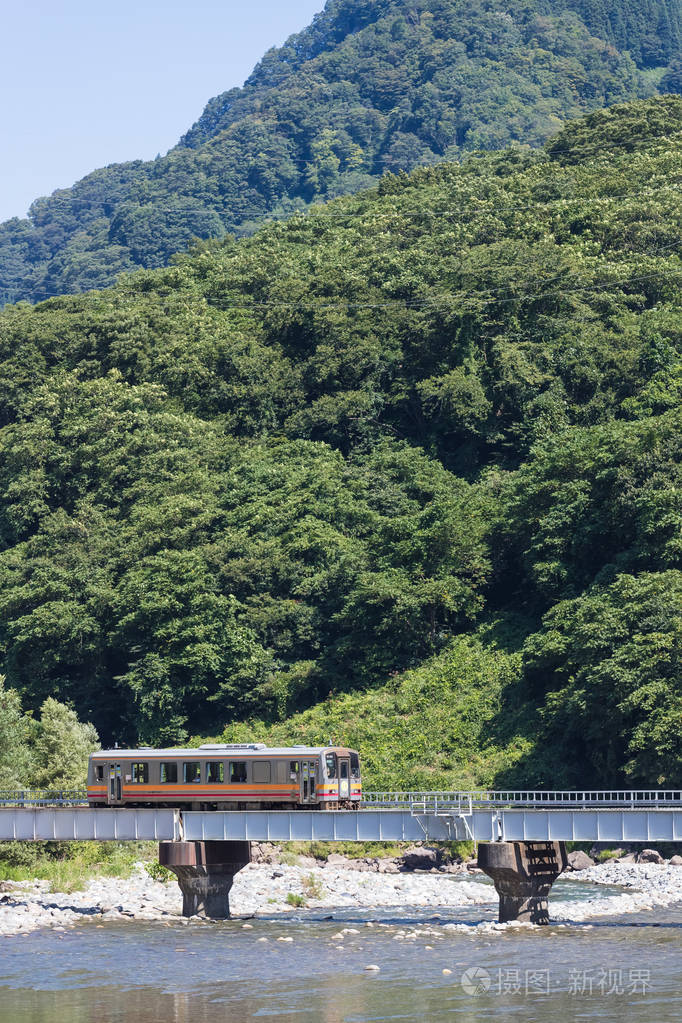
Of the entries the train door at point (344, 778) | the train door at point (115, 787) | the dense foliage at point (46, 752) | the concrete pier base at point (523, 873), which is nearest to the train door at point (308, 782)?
the train door at point (344, 778)

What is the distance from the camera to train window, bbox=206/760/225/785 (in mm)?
54750

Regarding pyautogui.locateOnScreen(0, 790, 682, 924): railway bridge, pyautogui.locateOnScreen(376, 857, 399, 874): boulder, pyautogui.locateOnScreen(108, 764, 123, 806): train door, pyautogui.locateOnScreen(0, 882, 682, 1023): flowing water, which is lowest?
pyautogui.locateOnScreen(376, 857, 399, 874): boulder

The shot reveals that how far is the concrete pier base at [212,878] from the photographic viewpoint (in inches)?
2139

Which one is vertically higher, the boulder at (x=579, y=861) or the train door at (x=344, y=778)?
the train door at (x=344, y=778)

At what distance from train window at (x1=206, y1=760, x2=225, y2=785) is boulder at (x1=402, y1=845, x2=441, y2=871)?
62.0 feet

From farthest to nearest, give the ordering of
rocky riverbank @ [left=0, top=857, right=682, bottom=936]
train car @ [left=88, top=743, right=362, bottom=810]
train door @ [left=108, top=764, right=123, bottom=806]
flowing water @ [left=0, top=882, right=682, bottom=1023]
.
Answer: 1. train door @ [left=108, top=764, right=123, bottom=806]
2. rocky riverbank @ [left=0, top=857, right=682, bottom=936]
3. train car @ [left=88, top=743, right=362, bottom=810]
4. flowing water @ [left=0, top=882, right=682, bottom=1023]

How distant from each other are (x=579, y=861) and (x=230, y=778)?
21769mm

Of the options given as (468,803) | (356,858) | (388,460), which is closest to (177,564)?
(388,460)

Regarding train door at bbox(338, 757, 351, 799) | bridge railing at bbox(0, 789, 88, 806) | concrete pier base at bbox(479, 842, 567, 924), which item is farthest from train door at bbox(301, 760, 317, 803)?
bridge railing at bbox(0, 789, 88, 806)

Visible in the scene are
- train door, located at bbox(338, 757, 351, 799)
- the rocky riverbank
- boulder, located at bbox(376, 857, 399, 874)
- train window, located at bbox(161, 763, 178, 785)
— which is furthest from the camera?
boulder, located at bbox(376, 857, 399, 874)

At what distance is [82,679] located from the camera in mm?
95375

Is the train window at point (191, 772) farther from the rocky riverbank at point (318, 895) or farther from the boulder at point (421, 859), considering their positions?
the boulder at point (421, 859)

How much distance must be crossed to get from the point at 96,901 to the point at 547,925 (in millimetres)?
19099

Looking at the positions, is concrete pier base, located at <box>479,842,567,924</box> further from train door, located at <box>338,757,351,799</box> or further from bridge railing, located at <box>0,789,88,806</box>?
bridge railing, located at <box>0,789,88,806</box>
